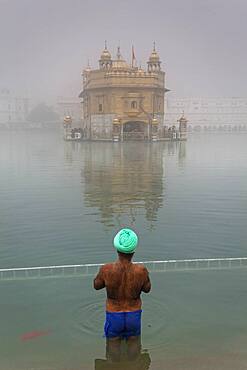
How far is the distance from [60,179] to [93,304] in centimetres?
1486

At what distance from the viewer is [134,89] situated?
196 ft

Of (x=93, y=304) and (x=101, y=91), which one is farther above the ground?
(x=101, y=91)

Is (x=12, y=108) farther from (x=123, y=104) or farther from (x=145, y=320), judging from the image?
(x=145, y=320)

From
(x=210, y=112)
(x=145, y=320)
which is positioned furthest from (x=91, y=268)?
(x=210, y=112)

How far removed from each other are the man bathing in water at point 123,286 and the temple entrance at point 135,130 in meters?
55.0

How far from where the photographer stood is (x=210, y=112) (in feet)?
593

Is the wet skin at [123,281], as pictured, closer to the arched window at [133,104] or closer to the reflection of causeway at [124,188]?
the reflection of causeway at [124,188]

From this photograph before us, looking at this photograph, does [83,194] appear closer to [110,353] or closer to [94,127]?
[110,353]

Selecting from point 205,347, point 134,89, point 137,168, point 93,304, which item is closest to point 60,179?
point 137,168

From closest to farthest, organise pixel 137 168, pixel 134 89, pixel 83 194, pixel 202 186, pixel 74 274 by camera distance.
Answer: pixel 74 274
pixel 83 194
pixel 202 186
pixel 137 168
pixel 134 89

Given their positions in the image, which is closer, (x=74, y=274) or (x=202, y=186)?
(x=74, y=274)

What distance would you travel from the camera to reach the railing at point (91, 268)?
771cm

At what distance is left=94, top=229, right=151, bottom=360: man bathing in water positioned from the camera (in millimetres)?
4441

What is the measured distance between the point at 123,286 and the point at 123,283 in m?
0.03
